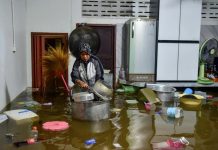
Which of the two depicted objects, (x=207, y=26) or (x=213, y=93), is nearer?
(x=213, y=93)

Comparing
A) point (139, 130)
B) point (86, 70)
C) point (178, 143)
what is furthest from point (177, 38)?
point (178, 143)

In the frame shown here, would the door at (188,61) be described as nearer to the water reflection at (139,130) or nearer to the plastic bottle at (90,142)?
the water reflection at (139,130)

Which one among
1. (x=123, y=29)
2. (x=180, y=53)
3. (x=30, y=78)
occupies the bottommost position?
(x=30, y=78)

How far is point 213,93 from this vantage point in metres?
5.23

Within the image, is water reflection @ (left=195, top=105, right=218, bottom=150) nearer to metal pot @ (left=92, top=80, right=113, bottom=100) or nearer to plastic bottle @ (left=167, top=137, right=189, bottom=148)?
plastic bottle @ (left=167, top=137, right=189, bottom=148)

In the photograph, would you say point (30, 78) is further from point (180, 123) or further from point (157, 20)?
point (180, 123)

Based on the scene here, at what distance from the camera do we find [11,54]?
4340 millimetres

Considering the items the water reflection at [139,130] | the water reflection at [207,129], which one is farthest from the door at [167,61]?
the water reflection at [139,130]

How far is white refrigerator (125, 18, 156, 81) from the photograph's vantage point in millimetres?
4965

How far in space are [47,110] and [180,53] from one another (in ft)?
8.55

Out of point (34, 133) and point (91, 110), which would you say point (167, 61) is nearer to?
point (91, 110)

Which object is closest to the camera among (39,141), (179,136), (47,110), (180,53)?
(39,141)

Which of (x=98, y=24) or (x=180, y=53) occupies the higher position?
(x=98, y=24)

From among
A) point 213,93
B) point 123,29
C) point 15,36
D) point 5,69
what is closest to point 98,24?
point 123,29
